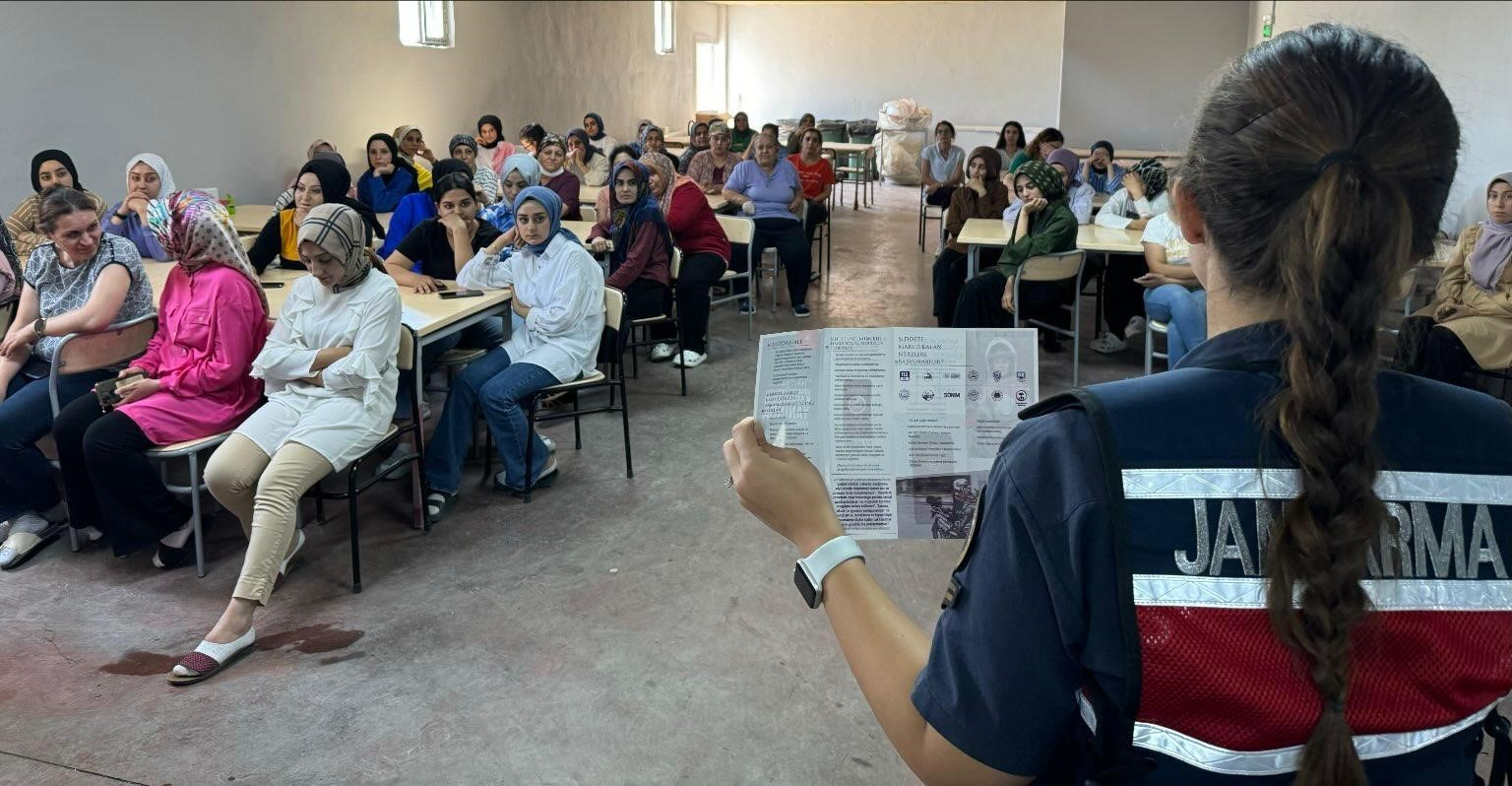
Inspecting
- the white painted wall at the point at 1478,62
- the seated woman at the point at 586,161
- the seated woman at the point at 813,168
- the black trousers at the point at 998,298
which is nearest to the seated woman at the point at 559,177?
the seated woman at the point at 586,161

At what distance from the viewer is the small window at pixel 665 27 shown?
1716cm

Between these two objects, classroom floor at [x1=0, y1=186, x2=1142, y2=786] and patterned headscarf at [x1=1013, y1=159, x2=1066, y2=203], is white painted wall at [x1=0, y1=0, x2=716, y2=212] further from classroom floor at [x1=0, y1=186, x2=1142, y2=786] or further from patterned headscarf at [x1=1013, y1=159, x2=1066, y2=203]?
patterned headscarf at [x1=1013, y1=159, x2=1066, y2=203]

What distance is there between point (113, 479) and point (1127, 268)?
18.4 ft

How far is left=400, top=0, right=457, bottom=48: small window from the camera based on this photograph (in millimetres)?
10539

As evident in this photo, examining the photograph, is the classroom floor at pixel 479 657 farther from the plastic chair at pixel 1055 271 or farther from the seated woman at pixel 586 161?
the seated woman at pixel 586 161

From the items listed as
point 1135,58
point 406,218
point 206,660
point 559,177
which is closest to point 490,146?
point 559,177

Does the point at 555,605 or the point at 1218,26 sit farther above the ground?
the point at 1218,26

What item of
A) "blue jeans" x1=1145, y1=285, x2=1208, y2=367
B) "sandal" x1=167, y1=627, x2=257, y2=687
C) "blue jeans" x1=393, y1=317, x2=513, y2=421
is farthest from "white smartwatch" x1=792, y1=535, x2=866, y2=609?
"blue jeans" x1=1145, y1=285, x2=1208, y2=367

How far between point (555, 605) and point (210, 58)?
20.8ft

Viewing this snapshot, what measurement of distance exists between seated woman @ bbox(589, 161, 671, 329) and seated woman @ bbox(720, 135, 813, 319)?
195cm

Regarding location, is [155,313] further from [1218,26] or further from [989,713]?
[1218,26]

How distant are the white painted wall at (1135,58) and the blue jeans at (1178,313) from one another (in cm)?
879

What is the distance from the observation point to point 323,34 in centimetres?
912

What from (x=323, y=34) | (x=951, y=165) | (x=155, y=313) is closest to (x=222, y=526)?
(x=155, y=313)
